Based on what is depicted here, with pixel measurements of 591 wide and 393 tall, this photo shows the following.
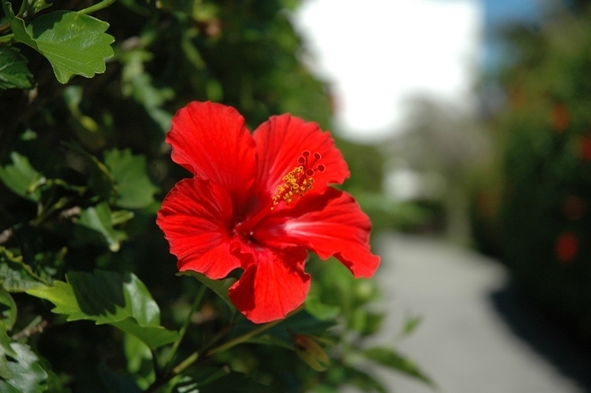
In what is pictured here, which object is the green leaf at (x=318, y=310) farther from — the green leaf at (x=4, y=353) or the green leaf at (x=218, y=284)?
the green leaf at (x=4, y=353)

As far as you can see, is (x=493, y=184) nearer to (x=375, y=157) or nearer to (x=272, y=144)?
(x=375, y=157)

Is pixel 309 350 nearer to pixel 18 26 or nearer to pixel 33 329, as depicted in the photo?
pixel 33 329

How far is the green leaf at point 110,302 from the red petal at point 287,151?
9.6 inches

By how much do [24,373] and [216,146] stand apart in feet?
1.25

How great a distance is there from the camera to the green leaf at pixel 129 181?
962 millimetres

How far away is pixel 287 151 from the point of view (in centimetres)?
92

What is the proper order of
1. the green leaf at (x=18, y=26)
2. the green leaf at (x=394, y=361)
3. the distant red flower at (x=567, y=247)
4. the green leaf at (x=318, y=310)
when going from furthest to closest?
the distant red flower at (x=567, y=247) → the green leaf at (x=394, y=361) → the green leaf at (x=318, y=310) → the green leaf at (x=18, y=26)

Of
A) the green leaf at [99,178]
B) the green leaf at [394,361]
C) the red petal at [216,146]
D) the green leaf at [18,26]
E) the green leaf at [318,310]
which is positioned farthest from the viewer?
the green leaf at [394,361]

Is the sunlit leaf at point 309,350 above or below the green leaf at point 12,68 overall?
below

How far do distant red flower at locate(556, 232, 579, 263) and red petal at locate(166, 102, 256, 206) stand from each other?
515 cm

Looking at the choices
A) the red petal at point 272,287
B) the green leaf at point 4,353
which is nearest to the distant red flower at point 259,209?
the red petal at point 272,287

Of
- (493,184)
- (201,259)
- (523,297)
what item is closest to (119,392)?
(201,259)

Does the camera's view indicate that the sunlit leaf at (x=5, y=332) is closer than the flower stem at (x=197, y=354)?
Yes

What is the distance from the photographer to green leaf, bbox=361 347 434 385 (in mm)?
1158
